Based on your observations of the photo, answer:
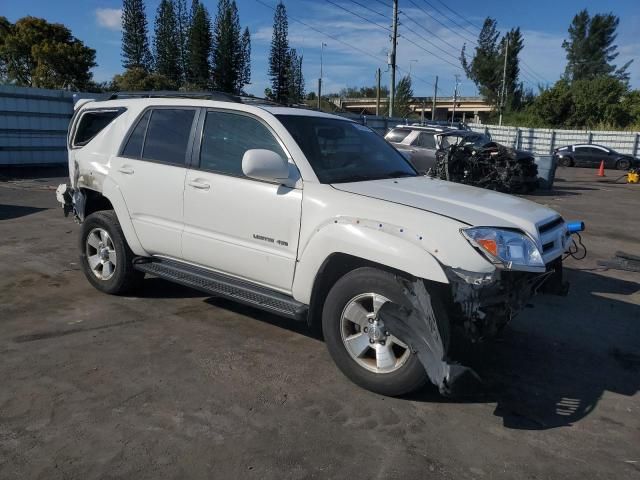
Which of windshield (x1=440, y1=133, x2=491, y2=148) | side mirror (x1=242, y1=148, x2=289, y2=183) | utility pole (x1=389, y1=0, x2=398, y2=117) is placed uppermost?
utility pole (x1=389, y1=0, x2=398, y2=117)

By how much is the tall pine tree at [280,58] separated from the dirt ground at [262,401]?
58813mm

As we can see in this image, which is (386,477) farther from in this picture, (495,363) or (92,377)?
(92,377)

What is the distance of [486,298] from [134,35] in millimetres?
67033

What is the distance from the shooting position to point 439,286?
353 centimetres

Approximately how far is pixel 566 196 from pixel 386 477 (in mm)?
15581

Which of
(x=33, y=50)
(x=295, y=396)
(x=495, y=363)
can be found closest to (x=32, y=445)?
(x=295, y=396)

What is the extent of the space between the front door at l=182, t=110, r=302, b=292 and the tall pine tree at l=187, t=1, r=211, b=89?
6596 cm

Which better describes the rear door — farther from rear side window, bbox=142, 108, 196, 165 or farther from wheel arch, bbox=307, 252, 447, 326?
wheel arch, bbox=307, 252, 447, 326

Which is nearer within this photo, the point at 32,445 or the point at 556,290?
the point at 32,445

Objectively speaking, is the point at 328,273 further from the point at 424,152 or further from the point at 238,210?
the point at 424,152

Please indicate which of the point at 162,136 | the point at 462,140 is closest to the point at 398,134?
the point at 462,140

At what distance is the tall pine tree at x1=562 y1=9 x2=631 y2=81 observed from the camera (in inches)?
3497

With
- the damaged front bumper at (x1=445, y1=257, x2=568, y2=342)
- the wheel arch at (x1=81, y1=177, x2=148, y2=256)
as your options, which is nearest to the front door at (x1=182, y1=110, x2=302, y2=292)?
the wheel arch at (x1=81, y1=177, x2=148, y2=256)

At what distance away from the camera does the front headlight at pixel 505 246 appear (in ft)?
11.1
